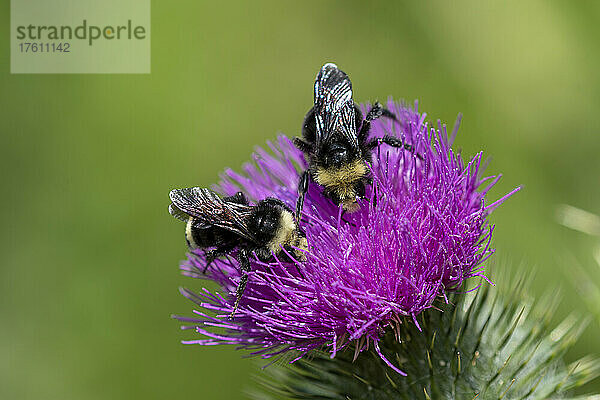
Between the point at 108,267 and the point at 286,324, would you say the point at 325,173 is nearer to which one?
the point at 286,324

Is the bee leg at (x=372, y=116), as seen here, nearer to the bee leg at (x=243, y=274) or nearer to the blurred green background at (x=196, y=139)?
the bee leg at (x=243, y=274)

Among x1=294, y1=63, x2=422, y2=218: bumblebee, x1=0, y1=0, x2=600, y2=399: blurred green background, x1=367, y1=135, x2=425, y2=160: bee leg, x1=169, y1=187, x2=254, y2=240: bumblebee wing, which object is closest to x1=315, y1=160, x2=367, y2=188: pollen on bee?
x1=294, y1=63, x2=422, y2=218: bumblebee

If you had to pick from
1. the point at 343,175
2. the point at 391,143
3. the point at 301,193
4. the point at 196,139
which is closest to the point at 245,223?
the point at 301,193

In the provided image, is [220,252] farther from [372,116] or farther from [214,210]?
[372,116]

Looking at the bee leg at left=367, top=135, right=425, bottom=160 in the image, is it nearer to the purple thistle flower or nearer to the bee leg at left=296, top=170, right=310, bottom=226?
the purple thistle flower

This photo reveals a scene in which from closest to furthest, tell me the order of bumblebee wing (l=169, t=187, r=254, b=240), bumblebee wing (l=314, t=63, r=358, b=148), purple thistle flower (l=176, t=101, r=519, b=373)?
1. purple thistle flower (l=176, t=101, r=519, b=373)
2. bumblebee wing (l=169, t=187, r=254, b=240)
3. bumblebee wing (l=314, t=63, r=358, b=148)

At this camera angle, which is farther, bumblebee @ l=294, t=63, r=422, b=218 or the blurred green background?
the blurred green background
